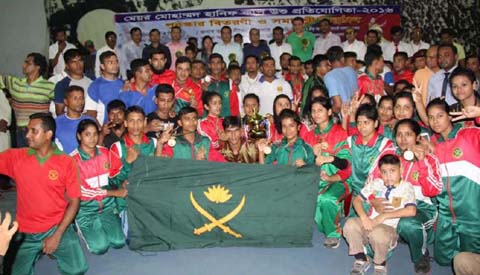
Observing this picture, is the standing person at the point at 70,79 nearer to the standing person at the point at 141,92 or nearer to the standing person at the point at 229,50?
the standing person at the point at 141,92

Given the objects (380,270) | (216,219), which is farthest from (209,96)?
(380,270)

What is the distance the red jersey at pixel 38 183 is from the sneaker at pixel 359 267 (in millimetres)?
2491

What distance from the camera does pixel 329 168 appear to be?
4988mm

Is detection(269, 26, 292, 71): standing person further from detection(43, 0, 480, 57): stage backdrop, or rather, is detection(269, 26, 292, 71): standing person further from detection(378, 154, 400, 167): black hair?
detection(378, 154, 400, 167): black hair

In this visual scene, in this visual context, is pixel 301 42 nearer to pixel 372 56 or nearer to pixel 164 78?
pixel 372 56

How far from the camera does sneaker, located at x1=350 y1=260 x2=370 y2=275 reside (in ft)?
13.2

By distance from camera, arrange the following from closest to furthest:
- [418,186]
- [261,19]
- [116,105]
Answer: [418,186], [116,105], [261,19]

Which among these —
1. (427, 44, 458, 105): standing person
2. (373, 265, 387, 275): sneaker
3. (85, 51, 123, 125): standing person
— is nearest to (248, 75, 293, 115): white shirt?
(427, 44, 458, 105): standing person

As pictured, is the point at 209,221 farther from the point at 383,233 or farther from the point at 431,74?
the point at 431,74

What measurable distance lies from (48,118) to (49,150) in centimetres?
28

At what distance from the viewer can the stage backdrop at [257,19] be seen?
10.4 metres

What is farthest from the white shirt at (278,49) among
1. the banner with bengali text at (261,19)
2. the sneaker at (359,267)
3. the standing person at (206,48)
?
the sneaker at (359,267)

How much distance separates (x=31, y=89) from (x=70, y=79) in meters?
0.50

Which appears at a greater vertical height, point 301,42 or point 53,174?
point 301,42
